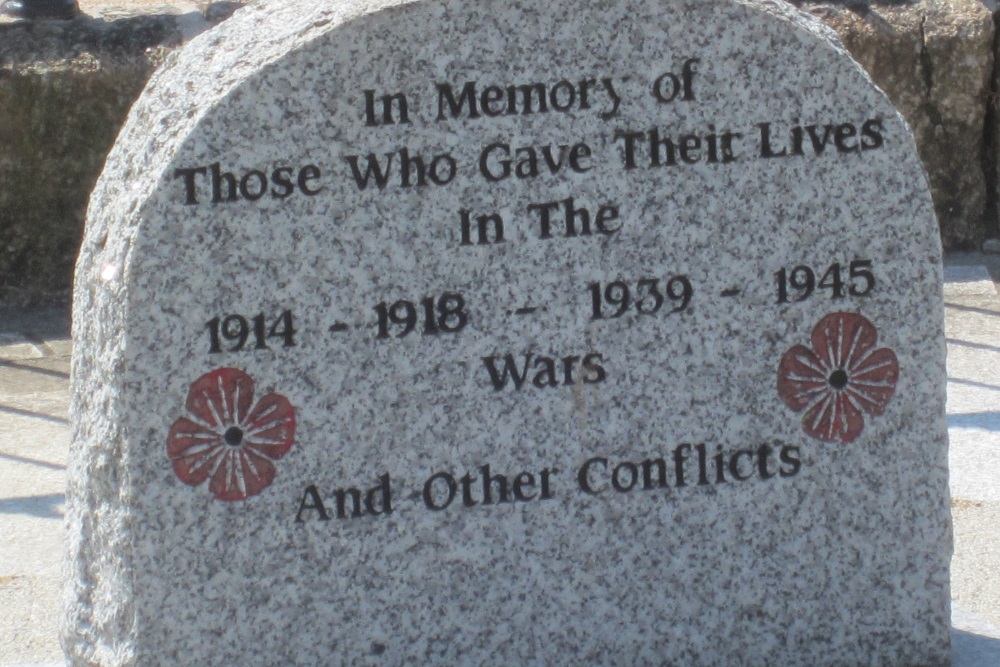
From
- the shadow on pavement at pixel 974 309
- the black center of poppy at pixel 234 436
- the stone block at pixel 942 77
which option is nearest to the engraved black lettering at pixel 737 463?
the black center of poppy at pixel 234 436

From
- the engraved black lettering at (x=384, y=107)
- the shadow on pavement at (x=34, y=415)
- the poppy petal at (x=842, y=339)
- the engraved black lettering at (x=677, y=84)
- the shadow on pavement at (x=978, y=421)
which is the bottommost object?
the shadow on pavement at (x=978, y=421)

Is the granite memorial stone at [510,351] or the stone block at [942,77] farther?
the stone block at [942,77]

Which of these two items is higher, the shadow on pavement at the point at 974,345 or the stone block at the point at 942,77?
the stone block at the point at 942,77

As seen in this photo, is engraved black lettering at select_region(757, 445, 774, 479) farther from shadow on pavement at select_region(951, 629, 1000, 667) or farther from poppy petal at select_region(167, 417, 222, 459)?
poppy petal at select_region(167, 417, 222, 459)

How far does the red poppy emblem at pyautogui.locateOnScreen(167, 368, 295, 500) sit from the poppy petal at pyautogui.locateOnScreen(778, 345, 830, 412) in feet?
2.91

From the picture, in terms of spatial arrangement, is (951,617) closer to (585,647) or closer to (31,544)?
(585,647)

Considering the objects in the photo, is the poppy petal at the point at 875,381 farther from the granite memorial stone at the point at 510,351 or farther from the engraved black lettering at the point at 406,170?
the engraved black lettering at the point at 406,170

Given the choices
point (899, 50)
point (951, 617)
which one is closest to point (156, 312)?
point (951, 617)

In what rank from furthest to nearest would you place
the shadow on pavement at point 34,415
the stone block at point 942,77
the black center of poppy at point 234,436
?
the stone block at point 942,77, the shadow on pavement at point 34,415, the black center of poppy at point 234,436

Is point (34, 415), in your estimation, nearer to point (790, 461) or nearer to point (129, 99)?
point (129, 99)

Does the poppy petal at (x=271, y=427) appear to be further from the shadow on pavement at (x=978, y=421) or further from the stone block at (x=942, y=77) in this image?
the stone block at (x=942, y=77)

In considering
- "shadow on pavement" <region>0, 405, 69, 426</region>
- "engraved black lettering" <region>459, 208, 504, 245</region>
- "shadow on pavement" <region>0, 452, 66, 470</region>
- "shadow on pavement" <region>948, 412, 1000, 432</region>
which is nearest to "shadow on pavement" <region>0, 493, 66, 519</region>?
"shadow on pavement" <region>0, 452, 66, 470</region>

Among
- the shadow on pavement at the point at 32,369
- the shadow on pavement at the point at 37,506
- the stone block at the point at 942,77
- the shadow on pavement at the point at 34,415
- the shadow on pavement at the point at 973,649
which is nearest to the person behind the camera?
the shadow on pavement at the point at 973,649

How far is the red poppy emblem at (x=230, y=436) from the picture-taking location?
260 centimetres
